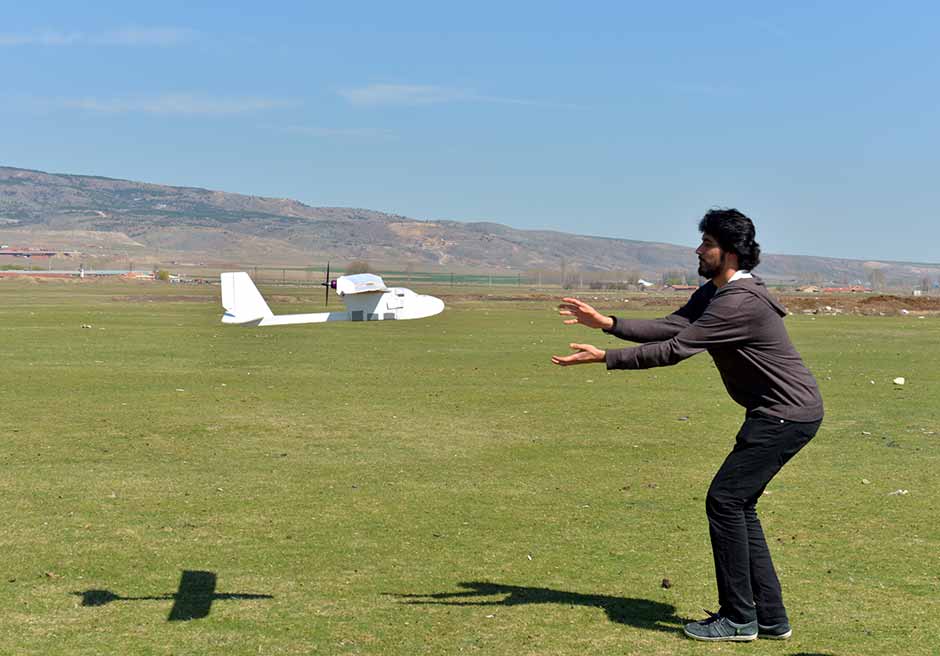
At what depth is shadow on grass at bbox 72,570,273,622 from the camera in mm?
6766

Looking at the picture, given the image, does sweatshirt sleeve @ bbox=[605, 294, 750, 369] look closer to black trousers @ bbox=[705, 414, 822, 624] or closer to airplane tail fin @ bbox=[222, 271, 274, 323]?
→ black trousers @ bbox=[705, 414, 822, 624]

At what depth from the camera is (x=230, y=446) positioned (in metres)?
13.3

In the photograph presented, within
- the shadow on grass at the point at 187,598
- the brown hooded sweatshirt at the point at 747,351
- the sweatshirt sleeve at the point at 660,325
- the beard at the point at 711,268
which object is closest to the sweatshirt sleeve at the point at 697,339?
the brown hooded sweatshirt at the point at 747,351

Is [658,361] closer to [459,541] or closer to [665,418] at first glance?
[459,541]

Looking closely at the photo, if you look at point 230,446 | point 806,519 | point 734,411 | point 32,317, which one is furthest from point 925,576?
point 32,317

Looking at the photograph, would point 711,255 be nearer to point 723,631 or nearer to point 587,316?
point 587,316

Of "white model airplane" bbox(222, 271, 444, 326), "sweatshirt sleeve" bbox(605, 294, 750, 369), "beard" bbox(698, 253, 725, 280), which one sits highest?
"beard" bbox(698, 253, 725, 280)

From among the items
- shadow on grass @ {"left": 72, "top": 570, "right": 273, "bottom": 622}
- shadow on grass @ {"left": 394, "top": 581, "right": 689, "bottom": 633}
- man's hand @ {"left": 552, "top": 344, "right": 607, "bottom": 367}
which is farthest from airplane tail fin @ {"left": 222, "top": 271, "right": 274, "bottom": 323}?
man's hand @ {"left": 552, "top": 344, "right": 607, "bottom": 367}

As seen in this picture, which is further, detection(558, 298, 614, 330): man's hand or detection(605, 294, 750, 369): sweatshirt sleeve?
detection(558, 298, 614, 330): man's hand

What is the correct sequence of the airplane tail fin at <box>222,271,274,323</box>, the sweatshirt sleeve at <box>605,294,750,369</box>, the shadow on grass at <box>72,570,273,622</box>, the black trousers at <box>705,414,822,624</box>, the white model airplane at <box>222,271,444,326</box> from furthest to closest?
the white model airplane at <box>222,271,444,326</box>, the airplane tail fin at <box>222,271,274,323</box>, the shadow on grass at <box>72,570,273,622</box>, the black trousers at <box>705,414,822,624</box>, the sweatshirt sleeve at <box>605,294,750,369</box>

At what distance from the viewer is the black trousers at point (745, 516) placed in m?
6.36

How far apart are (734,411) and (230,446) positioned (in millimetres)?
7837

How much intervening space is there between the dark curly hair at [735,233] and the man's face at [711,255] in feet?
0.09

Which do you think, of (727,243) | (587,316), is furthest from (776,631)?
(727,243)
